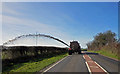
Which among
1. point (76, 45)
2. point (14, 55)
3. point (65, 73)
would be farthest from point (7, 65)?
point (76, 45)

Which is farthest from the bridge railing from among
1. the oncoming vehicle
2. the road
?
the oncoming vehicle

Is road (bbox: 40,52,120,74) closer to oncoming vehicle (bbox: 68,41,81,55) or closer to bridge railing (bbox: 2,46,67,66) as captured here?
bridge railing (bbox: 2,46,67,66)

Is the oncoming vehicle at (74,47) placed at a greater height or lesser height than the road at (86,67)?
Answer: greater

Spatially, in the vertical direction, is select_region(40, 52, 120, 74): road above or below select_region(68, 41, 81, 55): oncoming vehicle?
below

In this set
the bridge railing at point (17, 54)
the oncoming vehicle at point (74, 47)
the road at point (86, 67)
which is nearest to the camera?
the road at point (86, 67)

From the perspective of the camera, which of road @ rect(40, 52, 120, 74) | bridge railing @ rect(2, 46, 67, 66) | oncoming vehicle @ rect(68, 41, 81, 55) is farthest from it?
oncoming vehicle @ rect(68, 41, 81, 55)

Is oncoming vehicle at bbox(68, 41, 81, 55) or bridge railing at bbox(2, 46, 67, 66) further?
oncoming vehicle at bbox(68, 41, 81, 55)

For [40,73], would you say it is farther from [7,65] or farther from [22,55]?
[22,55]

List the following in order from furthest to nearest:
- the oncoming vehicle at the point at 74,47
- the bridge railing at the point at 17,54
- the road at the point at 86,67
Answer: the oncoming vehicle at the point at 74,47 → the bridge railing at the point at 17,54 → the road at the point at 86,67

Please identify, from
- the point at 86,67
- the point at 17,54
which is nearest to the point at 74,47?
the point at 17,54

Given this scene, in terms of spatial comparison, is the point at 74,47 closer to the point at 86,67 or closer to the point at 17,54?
the point at 17,54

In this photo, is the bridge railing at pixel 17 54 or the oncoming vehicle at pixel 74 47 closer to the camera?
the bridge railing at pixel 17 54

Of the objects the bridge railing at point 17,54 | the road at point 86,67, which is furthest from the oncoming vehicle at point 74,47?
the road at point 86,67

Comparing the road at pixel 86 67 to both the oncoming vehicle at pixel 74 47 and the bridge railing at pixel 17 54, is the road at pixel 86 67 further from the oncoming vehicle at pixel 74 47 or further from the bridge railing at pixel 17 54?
the oncoming vehicle at pixel 74 47
